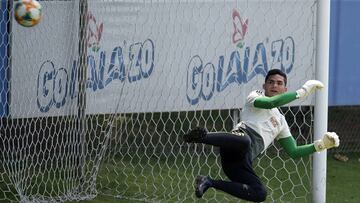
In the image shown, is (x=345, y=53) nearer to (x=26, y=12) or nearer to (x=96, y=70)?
(x=96, y=70)

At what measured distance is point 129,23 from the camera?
7.88 metres

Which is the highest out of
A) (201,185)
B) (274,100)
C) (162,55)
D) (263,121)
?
(162,55)

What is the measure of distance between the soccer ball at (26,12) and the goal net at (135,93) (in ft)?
4.32

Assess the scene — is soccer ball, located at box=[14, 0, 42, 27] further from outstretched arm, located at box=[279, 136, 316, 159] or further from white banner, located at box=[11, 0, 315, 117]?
outstretched arm, located at box=[279, 136, 316, 159]

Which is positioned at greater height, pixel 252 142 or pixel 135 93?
pixel 135 93

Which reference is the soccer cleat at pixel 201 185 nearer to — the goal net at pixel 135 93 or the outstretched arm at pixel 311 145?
the outstretched arm at pixel 311 145

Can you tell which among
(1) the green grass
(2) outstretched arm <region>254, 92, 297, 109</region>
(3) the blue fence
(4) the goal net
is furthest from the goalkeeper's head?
(3) the blue fence

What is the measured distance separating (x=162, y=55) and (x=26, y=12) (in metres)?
1.54

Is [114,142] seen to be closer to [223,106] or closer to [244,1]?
[223,106]

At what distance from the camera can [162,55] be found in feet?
25.3

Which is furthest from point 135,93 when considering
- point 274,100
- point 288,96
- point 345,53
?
→ point 345,53

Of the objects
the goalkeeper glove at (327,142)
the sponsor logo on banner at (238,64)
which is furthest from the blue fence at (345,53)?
the goalkeeper glove at (327,142)

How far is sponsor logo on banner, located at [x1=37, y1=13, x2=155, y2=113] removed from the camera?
25.6ft

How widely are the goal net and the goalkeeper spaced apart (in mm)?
1167
